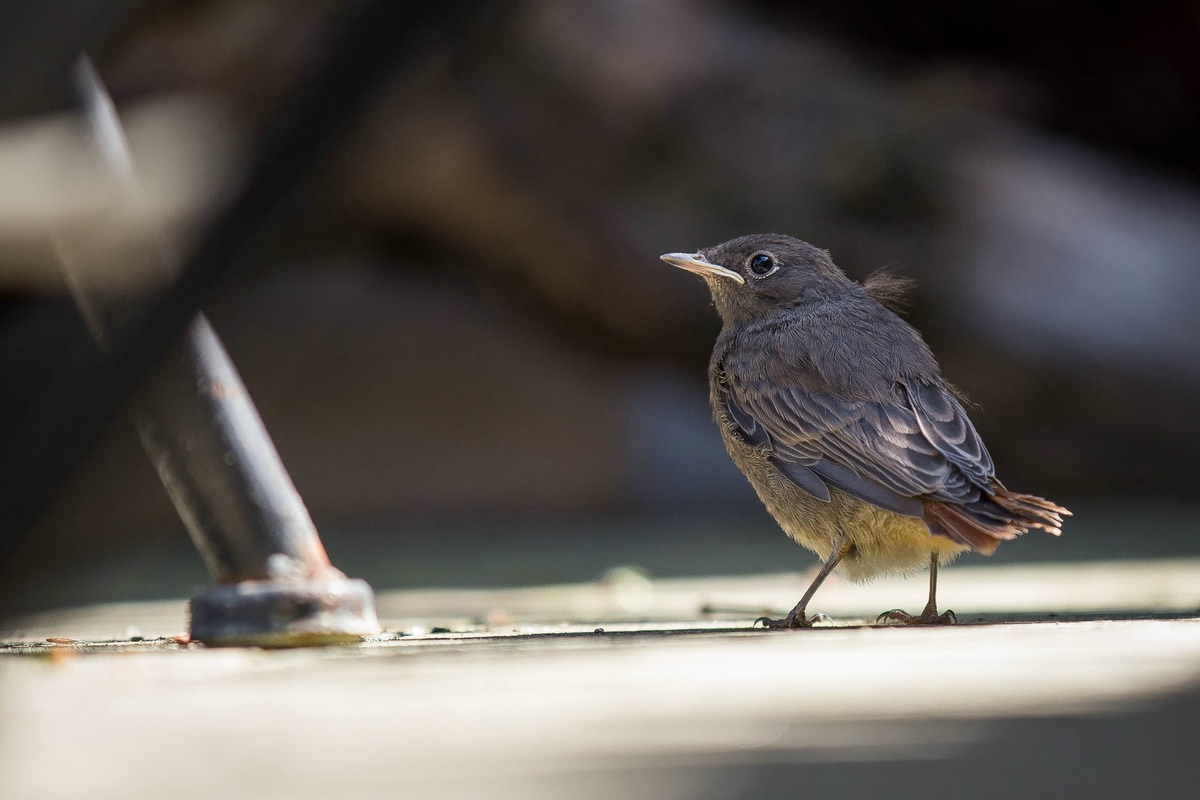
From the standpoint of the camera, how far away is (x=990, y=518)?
12.8 ft

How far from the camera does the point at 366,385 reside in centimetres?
1038

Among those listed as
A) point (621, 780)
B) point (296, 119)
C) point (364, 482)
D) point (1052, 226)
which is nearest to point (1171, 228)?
point (1052, 226)

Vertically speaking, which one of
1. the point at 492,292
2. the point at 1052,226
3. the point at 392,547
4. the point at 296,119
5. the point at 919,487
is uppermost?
the point at 492,292

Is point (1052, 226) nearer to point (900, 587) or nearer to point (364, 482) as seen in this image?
point (900, 587)

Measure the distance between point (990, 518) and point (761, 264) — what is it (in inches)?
60.7

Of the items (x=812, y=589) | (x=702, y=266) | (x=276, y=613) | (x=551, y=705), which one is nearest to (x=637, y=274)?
(x=702, y=266)

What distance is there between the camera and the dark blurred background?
878cm

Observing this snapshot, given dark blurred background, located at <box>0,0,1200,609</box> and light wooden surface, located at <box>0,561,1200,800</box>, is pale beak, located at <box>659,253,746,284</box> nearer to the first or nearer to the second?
light wooden surface, located at <box>0,561,1200,800</box>

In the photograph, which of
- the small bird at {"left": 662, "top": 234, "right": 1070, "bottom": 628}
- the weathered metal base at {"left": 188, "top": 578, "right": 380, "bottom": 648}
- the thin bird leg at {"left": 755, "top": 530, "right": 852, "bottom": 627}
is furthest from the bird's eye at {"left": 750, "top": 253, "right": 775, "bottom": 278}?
the weathered metal base at {"left": 188, "top": 578, "right": 380, "bottom": 648}

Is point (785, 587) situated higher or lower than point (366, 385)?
lower

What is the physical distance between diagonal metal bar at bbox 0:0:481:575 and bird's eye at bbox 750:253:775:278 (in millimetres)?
4104

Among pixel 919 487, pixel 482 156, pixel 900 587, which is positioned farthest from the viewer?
pixel 482 156

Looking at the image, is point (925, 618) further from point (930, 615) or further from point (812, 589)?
point (812, 589)

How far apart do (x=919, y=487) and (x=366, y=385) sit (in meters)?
6.92
